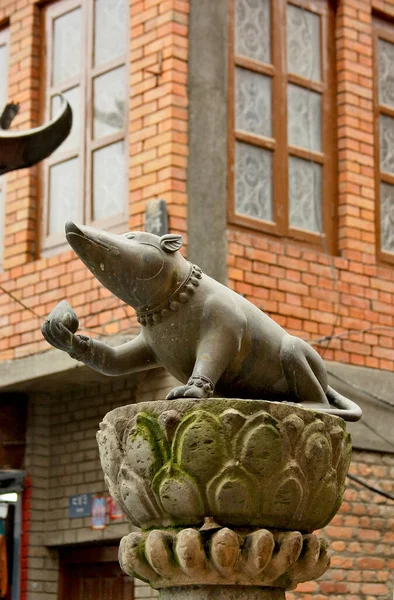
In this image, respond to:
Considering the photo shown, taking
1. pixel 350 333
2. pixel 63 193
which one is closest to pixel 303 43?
pixel 63 193

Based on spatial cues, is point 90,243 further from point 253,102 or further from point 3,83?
point 3,83

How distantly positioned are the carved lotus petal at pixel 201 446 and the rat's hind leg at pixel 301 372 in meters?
0.43

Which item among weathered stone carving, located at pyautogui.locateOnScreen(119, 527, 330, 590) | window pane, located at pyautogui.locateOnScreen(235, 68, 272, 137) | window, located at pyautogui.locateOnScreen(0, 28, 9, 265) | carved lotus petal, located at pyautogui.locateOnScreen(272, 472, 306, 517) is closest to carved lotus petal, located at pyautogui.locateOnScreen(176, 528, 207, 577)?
weathered stone carving, located at pyautogui.locateOnScreen(119, 527, 330, 590)

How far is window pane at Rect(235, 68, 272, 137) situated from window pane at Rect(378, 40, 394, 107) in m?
1.12

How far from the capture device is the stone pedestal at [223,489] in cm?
360

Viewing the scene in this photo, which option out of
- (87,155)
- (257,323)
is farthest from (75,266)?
(257,323)

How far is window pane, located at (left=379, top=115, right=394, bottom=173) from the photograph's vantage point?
953 centimetres

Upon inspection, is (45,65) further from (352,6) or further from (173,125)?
(352,6)

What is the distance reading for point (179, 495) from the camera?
11.9 ft

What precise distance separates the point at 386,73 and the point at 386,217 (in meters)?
1.18

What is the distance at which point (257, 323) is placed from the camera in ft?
12.8

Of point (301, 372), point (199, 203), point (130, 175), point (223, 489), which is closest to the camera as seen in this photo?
point (223, 489)

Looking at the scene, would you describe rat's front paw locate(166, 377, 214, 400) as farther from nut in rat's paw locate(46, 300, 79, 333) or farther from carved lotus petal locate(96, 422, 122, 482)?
nut in rat's paw locate(46, 300, 79, 333)

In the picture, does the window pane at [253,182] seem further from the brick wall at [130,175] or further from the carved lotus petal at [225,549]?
the carved lotus petal at [225,549]
